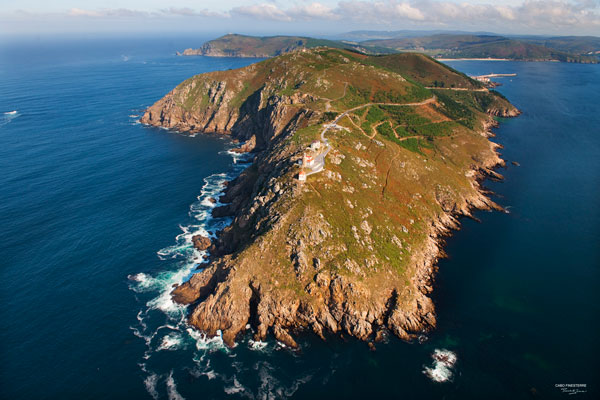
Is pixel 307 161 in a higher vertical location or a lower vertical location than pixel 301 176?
higher

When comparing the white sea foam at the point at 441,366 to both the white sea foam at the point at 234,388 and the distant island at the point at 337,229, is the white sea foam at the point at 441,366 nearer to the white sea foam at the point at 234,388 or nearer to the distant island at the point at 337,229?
the distant island at the point at 337,229

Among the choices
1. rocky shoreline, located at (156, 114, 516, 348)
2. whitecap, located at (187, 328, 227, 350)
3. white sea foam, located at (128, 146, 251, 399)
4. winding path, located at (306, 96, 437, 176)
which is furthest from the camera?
winding path, located at (306, 96, 437, 176)

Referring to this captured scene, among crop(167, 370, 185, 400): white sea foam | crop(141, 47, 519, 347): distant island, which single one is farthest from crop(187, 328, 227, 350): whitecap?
crop(167, 370, 185, 400): white sea foam

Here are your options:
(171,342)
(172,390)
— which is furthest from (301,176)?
(172,390)

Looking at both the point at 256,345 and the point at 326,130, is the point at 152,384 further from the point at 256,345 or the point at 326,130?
the point at 326,130

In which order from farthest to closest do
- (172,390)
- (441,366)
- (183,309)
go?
1. (183,309)
2. (441,366)
3. (172,390)

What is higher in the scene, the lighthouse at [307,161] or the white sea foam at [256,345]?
the lighthouse at [307,161]

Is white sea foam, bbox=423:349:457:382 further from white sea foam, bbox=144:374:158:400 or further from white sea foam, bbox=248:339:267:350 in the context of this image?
white sea foam, bbox=144:374:158:400

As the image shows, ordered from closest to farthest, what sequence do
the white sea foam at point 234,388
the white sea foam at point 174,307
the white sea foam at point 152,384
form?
the white sea foam at point 152,384 < the white sea foam at point 234,388 < the white sea foam at point 174,307

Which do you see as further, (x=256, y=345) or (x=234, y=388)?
(x=256, y=345)

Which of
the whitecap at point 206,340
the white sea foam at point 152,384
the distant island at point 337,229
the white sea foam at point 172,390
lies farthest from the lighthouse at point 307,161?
the white sea foam at point 152,384
